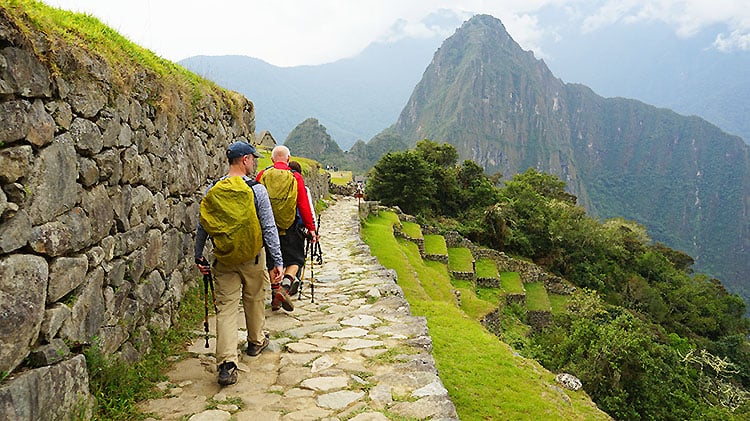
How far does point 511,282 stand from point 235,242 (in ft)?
74.0

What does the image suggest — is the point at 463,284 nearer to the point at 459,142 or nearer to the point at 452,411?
the point at 452,411

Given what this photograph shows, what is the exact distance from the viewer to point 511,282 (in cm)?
2425

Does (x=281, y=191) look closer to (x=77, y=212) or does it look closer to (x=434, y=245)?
(x=77, y=212)

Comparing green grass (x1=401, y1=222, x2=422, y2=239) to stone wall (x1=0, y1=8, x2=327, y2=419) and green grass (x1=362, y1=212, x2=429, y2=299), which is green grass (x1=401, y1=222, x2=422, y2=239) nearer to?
green grass (x1=362, y1=212, x2=429, y2=299)

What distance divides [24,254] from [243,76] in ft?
671

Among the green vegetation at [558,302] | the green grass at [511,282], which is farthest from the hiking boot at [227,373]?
the green vegetation at [558,302]

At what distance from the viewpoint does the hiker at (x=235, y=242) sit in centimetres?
367

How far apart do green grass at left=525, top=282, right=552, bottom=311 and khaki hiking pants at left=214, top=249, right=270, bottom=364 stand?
20.4 meters

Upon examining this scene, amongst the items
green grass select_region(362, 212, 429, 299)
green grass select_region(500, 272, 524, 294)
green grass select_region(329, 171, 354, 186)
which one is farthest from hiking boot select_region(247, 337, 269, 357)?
green grass select_region(329, 171, 354, 186)

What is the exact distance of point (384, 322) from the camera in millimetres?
5477

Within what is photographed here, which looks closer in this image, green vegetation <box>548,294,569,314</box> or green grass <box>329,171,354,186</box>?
green vegetation <box>548,294,569,314</box>

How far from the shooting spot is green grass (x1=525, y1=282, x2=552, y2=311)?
22.6 metres

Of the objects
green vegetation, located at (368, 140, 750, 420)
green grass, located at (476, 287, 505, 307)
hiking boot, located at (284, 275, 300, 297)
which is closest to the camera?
hiking boot, located at (284, 275, 300, 297)

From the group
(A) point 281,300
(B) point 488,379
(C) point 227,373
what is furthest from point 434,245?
(C) point 227,373
